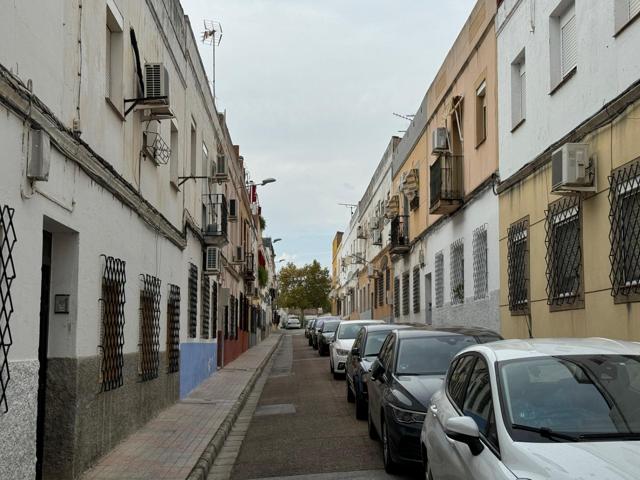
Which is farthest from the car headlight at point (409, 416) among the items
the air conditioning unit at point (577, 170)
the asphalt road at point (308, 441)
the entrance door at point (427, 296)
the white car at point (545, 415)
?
the entrance door at point (427, 296)

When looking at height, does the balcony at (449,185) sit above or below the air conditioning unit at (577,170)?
above

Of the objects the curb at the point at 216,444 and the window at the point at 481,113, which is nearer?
the curb at the point at 216,444

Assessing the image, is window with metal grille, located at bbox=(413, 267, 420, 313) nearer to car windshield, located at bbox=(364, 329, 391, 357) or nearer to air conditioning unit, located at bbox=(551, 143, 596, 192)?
car windshield, located at bbox=(364, 329, 391, 357)

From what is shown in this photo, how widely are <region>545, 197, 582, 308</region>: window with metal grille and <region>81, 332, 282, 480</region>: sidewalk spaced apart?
16.6 ft

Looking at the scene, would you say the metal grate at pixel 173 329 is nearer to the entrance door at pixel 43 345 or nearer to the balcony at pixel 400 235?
the entrance door at pixel 43 345

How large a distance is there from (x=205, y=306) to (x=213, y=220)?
2.48 metres

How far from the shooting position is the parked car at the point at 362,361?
12.1 m

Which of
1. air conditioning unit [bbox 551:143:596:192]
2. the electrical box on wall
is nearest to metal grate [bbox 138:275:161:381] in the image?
the electrical box on wall

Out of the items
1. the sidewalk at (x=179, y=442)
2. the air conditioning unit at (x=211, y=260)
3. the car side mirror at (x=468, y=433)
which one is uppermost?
the air conditioning unit at (x=211, y=260)

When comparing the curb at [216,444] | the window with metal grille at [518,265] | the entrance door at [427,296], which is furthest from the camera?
the entrance door at [427,296]

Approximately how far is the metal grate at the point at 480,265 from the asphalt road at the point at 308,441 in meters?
3.41

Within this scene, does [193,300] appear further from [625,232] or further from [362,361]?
[625,232]

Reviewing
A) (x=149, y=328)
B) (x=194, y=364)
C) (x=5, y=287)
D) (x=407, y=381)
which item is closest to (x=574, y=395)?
(x=407, y=381)

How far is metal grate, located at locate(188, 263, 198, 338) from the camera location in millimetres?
15830
